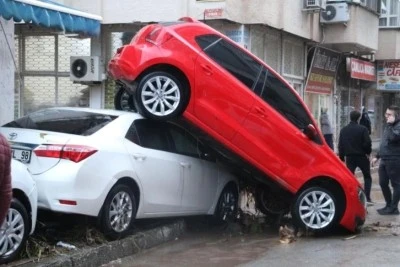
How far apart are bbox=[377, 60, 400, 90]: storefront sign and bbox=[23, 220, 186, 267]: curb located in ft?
51.6

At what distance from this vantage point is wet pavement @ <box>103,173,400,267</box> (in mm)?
7012

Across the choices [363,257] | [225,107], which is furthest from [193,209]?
[363,257]

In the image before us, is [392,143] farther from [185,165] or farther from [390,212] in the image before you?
[185,165]

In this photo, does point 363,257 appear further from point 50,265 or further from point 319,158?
point 50,265

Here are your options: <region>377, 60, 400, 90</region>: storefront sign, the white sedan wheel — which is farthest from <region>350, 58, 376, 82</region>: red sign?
the white sedan wheel

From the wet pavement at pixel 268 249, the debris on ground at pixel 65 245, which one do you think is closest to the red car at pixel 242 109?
the wet pavement at pixel 268 249

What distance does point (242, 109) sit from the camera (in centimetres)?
805

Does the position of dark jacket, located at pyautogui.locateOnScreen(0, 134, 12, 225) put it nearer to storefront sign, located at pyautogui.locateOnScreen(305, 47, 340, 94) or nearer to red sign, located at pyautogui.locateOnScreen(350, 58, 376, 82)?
storefront sign, located at pyautogui.locateOnScreen(305, 47, 340, 94)

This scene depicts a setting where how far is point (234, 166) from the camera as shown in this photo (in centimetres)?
867

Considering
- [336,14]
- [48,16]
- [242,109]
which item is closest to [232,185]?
[242,109]

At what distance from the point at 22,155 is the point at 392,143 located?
579 centimetres

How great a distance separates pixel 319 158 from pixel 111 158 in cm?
289

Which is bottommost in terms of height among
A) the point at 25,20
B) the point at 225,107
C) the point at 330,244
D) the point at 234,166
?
the point at 330,244

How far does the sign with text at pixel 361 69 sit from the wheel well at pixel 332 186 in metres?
11.7
